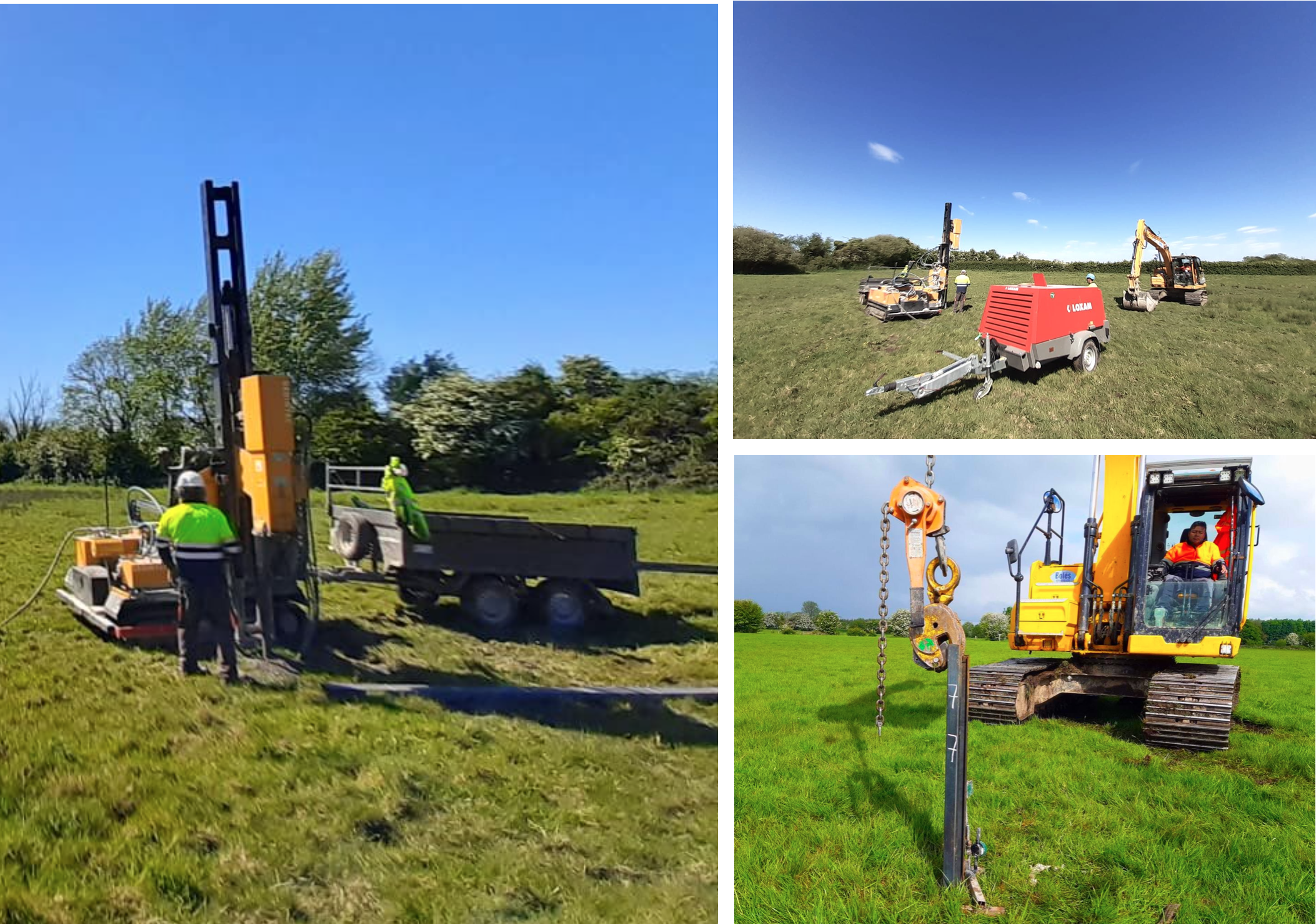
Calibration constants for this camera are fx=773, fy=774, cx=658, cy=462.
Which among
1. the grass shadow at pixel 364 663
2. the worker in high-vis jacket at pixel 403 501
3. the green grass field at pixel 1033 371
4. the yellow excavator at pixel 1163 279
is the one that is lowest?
the grass shadow at pixel 364 663

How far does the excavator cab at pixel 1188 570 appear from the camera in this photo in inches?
112

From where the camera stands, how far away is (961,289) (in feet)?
9.28

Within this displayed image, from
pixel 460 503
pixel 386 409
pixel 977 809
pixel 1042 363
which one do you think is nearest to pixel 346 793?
pixel 460 503

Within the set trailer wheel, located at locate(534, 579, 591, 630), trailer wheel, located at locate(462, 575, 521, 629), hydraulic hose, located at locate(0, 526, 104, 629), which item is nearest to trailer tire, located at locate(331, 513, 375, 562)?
trailer wheel, located at locate(462, 575, 521, 629)

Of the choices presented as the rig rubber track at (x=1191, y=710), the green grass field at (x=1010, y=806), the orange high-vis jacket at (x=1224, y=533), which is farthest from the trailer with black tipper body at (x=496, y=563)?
the orange high-vis jacket at (x=1224, y=533)

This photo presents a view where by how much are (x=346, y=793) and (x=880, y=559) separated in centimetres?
206

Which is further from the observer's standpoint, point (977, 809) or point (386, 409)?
point (386, 409)

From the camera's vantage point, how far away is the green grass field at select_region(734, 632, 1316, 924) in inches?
93.1

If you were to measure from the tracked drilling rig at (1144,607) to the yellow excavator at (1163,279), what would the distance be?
1.91 ft

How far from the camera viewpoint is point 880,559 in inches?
98.6

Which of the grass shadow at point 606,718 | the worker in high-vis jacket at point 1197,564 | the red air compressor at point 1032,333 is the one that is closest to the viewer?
the red air compressor at point 1032,333

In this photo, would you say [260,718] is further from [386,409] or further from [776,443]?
[776,443]

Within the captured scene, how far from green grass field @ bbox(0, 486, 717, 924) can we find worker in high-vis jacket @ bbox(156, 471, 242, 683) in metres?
0.11

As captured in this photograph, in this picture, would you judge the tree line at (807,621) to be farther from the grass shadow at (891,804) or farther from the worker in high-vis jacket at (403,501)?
the worker in high-vis jacket at (403,501)
